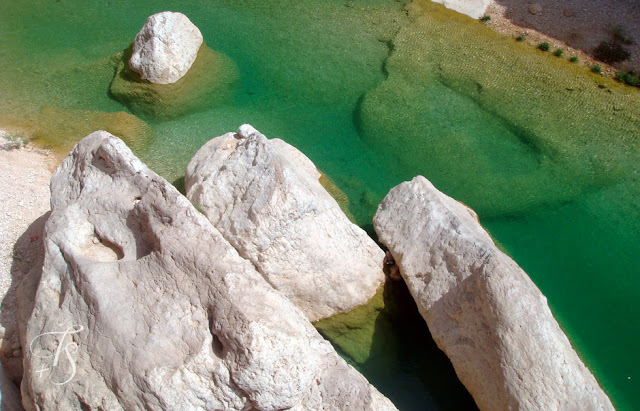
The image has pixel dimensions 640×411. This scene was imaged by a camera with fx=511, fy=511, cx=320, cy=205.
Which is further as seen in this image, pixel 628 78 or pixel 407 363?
pixel 628 78

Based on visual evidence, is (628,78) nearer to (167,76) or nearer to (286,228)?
(286,228)

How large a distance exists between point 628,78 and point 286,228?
8942 mm

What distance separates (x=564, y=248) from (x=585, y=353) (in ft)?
6.08

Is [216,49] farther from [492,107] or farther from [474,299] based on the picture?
[474,299]

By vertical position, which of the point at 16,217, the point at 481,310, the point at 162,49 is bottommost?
the point at 16,217

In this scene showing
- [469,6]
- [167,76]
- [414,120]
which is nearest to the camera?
[414,120]

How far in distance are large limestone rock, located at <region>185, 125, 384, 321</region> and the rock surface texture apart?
14.0 feet

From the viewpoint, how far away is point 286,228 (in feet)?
22.7

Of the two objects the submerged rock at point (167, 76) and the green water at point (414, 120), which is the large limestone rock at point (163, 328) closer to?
the green water at point (414, 120)

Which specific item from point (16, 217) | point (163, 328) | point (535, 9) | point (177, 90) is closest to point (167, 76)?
point (177, 90)

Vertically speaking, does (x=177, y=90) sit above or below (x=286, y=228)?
below

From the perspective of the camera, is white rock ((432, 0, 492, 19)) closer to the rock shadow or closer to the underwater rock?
the underwater rock

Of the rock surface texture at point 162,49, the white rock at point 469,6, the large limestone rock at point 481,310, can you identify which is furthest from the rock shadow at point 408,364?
the white rock at point 469,6

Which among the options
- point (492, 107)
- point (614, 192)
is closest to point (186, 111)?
point (492, 107)
